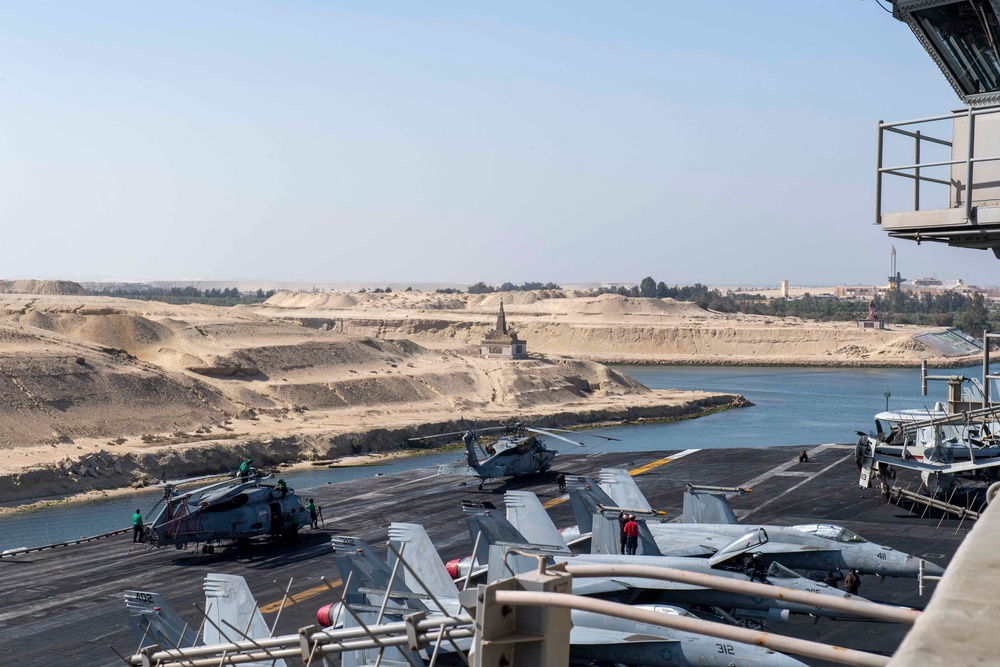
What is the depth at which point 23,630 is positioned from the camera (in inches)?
878

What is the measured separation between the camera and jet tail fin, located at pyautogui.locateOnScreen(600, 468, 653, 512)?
27266 mm

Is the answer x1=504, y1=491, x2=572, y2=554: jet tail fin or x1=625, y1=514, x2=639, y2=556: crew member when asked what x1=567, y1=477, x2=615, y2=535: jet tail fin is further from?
x1=504, y1=491, x2=572, y2=554: jet tail fin

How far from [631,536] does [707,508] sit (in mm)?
5291

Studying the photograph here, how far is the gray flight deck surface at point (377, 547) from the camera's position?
21500mm

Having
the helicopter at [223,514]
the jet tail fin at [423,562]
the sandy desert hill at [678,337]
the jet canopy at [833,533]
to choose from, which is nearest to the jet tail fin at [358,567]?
the jet tail fin at [423,562]

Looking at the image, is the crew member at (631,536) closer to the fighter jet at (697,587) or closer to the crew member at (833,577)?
the fighter jet at (697,587)

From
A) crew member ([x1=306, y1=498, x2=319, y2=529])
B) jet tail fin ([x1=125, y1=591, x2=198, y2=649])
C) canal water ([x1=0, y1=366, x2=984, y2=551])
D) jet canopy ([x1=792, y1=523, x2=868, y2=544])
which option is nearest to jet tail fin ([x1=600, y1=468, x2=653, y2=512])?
jet canopy ([x1=792, y1=523, x2=868, y2=544])

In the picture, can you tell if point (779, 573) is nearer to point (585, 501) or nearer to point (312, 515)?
point (585, 501)

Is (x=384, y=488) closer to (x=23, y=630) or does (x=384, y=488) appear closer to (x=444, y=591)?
(x=23, y=630)

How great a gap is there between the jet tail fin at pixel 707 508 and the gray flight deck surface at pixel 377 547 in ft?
13.0

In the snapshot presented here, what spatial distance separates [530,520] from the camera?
2172 centimetres

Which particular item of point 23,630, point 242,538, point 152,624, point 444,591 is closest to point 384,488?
point 242,538

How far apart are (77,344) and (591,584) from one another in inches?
2065

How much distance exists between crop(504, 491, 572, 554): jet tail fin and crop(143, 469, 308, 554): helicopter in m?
10.7
